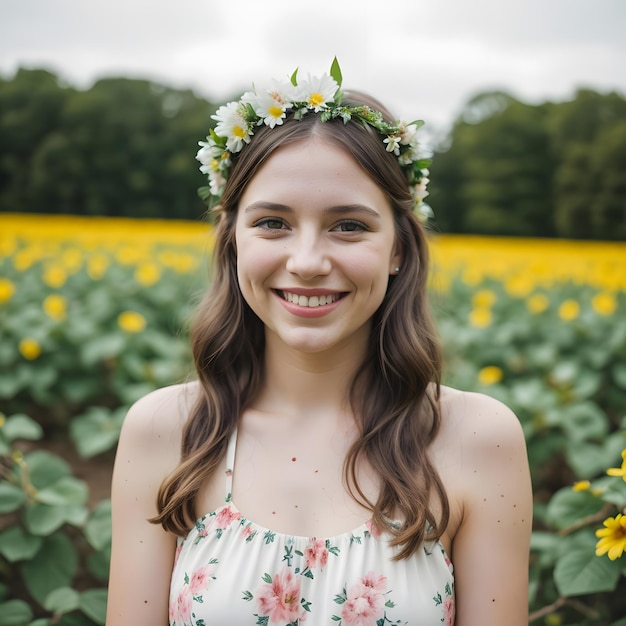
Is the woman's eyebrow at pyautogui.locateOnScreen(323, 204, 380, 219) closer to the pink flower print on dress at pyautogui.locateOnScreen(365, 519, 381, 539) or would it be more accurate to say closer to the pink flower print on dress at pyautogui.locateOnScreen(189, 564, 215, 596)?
the pink flower print on dress at pyautogui.locateOnScreen(365, 519, 381, 539)

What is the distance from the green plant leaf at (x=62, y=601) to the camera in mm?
1936

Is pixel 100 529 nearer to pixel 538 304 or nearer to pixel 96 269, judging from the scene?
pixel 538 304

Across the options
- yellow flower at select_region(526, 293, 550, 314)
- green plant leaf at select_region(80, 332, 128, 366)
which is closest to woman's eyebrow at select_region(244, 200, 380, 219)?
green plant leaf at select_region(80, 332, 128, 366)

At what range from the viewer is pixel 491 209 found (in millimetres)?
11969

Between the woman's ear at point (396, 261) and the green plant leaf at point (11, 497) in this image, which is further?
the green plant leaf at point (11, 497)

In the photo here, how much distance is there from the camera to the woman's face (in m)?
1.47

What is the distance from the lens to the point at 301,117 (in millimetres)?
1546

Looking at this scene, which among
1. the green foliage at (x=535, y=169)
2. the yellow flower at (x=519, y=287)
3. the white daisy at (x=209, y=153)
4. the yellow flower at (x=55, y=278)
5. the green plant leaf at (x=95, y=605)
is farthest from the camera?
the green foliage at (x=535, y=169)

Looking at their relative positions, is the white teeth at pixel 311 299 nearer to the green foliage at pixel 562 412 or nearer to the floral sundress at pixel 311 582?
the floral sundress at pixel 311 582

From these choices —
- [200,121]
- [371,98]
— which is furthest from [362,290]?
[200,121]

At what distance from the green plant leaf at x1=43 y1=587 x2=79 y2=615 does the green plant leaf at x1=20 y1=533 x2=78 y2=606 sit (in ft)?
0.40

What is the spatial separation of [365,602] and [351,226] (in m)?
0.76

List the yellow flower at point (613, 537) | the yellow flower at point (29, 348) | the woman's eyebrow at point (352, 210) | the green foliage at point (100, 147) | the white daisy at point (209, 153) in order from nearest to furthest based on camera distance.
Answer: the woman's eyebrow at point (352, 210) → the yellow flower at point (613, 537) → the white daisy at point (209, 153) → the yellow flower at point (29, 348) → the green foliage at point (100, 147)

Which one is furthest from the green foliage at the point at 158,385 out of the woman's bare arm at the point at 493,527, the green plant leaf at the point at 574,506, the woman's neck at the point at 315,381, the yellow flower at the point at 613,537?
the woman's neck at the point at 315,381
